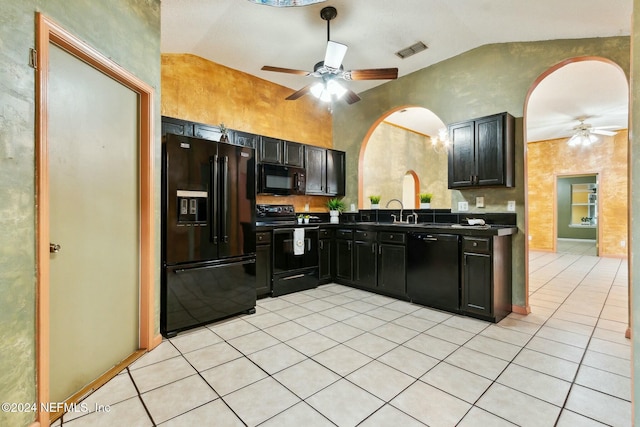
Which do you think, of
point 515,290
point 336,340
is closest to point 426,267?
point 515,290

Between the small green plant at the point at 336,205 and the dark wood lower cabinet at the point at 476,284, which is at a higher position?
the small green plant at the point at 336,205

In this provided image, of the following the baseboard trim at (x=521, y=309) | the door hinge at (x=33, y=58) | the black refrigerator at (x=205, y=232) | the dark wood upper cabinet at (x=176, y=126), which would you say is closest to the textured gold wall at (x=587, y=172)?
the baseboard trim at (x=521, y=309)

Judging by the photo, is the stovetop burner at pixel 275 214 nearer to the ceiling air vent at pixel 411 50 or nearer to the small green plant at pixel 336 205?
the small green plant at pixel 336 205

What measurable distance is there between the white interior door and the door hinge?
0.58 feet

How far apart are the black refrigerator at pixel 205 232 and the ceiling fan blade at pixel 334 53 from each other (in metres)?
1.34

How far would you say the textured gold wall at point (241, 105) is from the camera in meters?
3.90

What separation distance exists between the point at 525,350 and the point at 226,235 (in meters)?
2.96

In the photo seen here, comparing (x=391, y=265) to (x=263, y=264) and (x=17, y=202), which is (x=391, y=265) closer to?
(x=263, y=264)

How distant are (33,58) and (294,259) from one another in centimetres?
324

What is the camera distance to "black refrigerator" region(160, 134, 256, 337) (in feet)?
8.95

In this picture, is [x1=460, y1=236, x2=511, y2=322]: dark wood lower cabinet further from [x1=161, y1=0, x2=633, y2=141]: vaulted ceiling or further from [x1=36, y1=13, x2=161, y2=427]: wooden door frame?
[x1=36, y1=13, x2=161, y2=427]: wooden door frame

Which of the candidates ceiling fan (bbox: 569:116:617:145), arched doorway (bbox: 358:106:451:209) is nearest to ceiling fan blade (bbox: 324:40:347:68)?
arched doorway (bbox: 358:106:451:209)

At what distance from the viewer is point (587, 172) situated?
7402 millimetres

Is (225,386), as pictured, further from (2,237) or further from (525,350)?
(525,350)
